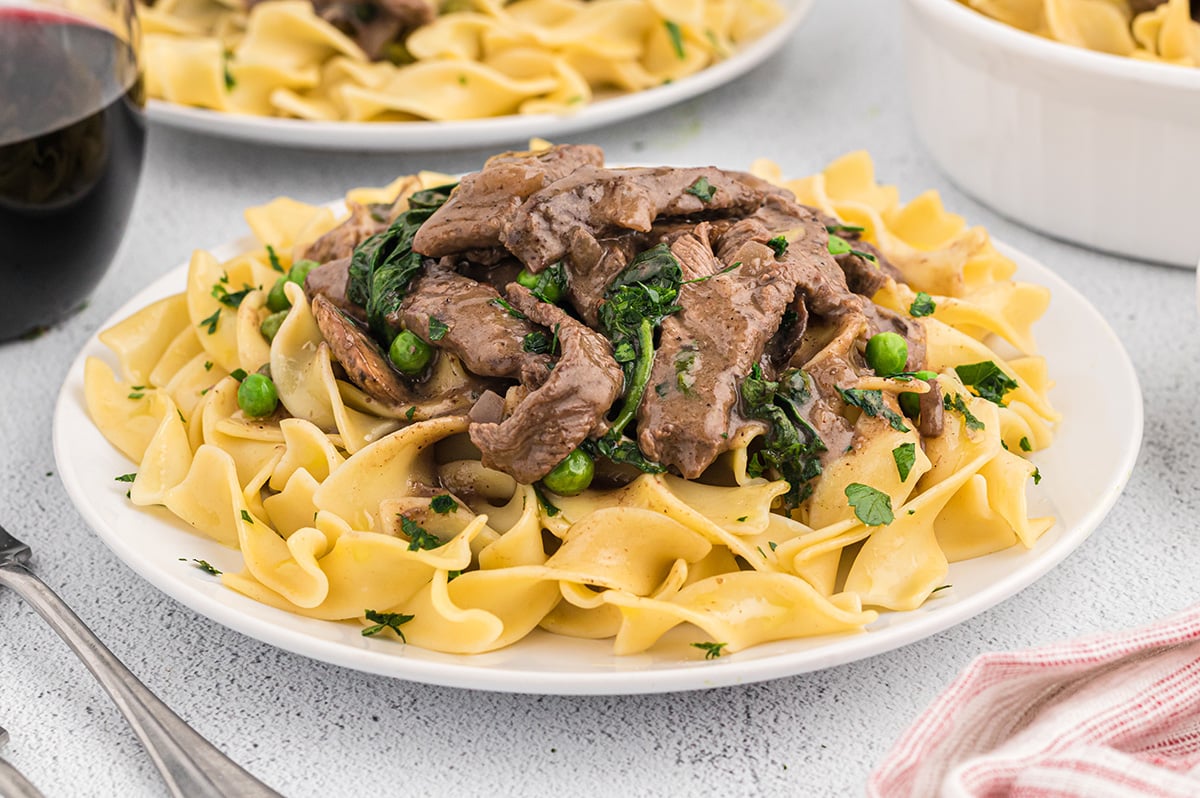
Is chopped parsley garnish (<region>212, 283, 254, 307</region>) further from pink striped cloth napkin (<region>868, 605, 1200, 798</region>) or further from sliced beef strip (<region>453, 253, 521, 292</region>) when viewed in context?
pink striped cloth napkin (<region>868, 605, 1200, 798</region>)

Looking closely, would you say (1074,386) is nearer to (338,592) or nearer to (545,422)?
(545,422)

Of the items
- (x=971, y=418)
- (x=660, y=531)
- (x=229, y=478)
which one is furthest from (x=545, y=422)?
(x=971, y=418)

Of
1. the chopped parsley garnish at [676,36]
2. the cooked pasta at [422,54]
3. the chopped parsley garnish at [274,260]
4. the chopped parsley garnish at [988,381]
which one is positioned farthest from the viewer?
the chopped parsley garnish at [676,36]

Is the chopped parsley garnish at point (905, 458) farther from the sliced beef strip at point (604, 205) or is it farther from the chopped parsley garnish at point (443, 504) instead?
the chopped parsley garnish at point (443, 504)

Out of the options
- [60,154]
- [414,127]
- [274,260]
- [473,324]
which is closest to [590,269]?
[473,324]

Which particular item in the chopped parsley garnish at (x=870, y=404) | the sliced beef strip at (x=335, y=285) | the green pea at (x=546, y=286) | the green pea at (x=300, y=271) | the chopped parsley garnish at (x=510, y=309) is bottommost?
the green pea at (x=300, y=271)

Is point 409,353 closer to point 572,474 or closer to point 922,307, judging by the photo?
point 572,474

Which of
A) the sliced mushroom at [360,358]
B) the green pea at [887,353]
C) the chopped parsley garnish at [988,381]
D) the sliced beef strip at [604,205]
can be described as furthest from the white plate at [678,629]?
the sliced beef strip at [604,205]
